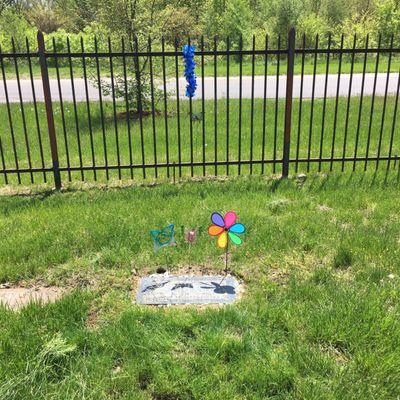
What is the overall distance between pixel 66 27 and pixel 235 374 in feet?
123

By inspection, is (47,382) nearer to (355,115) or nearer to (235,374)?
(235,374)

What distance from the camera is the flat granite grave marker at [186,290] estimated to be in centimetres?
338

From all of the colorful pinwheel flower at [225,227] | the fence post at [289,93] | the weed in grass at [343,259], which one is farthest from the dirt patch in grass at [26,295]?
the fence post at [289,93]

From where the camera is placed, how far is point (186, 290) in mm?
3502

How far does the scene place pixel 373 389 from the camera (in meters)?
2.45

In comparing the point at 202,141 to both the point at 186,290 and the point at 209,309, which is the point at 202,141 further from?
the point at 209,309

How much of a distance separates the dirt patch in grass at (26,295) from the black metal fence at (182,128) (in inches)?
92.3

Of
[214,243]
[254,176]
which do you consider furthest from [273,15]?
[214,243]

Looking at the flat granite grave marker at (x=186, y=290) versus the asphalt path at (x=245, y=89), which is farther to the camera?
the asphalt path at (x=245, y=89)

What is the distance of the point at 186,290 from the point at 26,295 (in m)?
1.23

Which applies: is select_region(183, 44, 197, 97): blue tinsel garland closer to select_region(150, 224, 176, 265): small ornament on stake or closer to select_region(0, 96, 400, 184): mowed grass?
select_region(0, 96, 400, 184): mowed grass

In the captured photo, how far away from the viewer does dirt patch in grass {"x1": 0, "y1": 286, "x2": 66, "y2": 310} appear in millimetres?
3342

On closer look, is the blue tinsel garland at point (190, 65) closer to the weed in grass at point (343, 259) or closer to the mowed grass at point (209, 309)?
the mowed grass at point (209, 309)

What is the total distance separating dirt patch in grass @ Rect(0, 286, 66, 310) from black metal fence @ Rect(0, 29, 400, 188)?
2.34 metres
